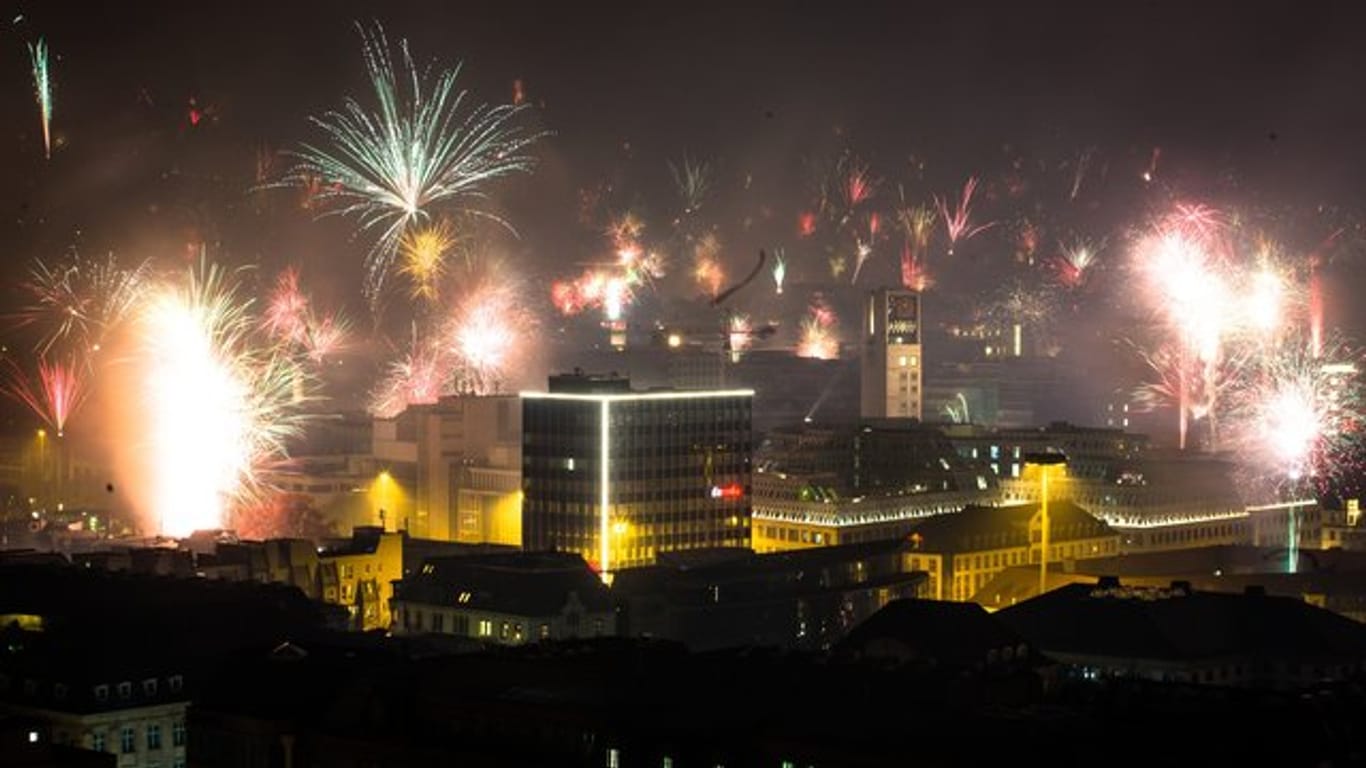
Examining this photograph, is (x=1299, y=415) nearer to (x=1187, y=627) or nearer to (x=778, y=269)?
(x=1187, y=627)

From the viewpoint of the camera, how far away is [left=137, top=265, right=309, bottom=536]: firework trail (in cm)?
11306

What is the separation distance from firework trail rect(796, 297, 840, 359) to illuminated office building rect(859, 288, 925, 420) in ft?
97.6

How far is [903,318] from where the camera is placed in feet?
499

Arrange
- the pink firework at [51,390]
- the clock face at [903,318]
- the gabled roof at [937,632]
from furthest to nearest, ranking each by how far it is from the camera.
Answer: the clock face at [903,318] → the pink firework at [51,390] → the gabled roof at [937,632]

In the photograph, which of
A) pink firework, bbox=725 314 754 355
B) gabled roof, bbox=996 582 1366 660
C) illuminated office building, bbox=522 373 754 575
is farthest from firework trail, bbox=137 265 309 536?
pink firework, bbox=725 314 754 355

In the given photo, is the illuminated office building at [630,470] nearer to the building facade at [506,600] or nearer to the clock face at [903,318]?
the building facade at [506,600]

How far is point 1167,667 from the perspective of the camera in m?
75.7

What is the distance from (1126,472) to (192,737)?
226ft

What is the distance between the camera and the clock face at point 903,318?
150 metres

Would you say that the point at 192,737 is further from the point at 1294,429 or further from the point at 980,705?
the point at 1294,429

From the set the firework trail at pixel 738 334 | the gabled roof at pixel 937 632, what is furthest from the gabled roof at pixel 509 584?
the firework trail at pixel 738 334

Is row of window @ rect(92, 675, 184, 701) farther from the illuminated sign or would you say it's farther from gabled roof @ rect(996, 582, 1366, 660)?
the illuminated sign

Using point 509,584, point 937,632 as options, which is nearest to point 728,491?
point 509,584

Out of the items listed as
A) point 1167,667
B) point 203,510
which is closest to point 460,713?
point 1167,667
